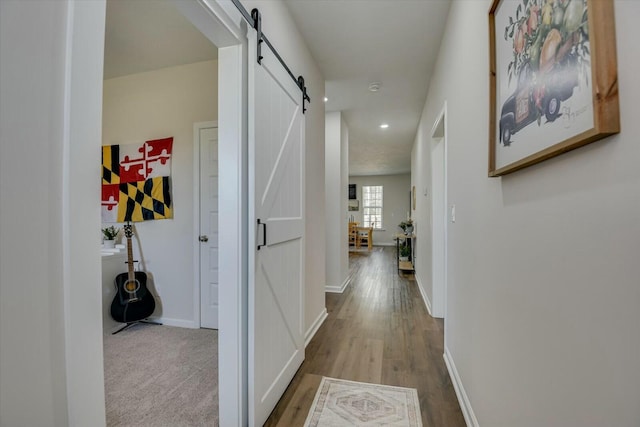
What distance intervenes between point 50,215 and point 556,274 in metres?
1.23

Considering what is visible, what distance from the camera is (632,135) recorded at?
1.68 feet

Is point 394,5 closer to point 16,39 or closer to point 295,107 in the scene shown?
point 295,107

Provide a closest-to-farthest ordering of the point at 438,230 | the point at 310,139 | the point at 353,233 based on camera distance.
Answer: the point at 310,139 → the point at 438,230 → the point at 353,233

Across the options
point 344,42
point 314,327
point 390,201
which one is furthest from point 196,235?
point 390,201

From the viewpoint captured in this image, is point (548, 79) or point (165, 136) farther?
point (165, 136)

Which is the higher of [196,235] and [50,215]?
[50,215]

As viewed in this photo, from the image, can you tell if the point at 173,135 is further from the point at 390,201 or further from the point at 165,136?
the point at 390,201

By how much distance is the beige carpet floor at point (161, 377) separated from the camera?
64.9 inches

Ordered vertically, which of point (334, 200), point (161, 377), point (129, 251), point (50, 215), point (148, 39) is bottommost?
point (161, 377)

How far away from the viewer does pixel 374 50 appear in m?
2.65

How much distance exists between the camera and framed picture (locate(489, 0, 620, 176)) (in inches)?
21.8

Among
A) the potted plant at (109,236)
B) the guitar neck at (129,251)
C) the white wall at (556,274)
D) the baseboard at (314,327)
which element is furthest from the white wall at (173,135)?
the white wall at (556,274)

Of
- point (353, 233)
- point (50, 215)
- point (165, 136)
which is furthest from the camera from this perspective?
point (353, 233)

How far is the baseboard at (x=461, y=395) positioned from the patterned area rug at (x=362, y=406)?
Answer: 25 centimetres
